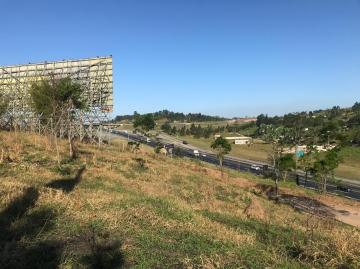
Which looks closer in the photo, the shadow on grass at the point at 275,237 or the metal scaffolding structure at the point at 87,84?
the shadow on grass at the point at 275,237

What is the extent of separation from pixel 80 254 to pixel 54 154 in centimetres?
1708

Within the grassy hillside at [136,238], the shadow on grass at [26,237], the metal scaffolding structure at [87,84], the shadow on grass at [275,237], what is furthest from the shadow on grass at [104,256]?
the metal scaffolding structure at [87,84]

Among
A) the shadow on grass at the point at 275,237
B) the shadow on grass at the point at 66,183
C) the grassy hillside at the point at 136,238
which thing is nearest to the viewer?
the grassy hillside at the point at 136,238

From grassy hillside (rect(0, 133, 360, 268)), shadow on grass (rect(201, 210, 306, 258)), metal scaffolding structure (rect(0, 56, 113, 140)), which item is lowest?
shadow on grass (rect(201, 210, 306, 258))

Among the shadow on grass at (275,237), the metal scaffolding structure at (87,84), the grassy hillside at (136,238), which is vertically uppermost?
the metal scaffolding structure at (87,84)

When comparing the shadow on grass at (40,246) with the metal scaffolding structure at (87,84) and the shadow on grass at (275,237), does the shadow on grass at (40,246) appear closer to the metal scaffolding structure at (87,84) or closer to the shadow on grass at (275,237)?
the shadow on grass at (275,237)

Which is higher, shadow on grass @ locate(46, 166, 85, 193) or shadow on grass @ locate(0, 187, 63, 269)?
shadow on grass @ locate(0, 187, 63, 269)

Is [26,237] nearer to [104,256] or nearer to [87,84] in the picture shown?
[104,256]

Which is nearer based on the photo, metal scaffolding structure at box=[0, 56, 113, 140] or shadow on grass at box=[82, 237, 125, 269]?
shadow on grass at box=[82, 237, 125, 269]

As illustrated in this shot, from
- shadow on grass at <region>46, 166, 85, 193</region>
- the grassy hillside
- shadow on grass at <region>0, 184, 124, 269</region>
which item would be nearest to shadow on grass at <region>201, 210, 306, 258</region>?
the grassy hillside

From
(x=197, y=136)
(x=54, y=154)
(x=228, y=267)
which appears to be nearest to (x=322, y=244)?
(x=228, y=267)

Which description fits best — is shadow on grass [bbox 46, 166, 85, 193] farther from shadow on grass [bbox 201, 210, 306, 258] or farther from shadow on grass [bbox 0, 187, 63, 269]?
shadow on grass [bbox 201, 210, 306, 258]

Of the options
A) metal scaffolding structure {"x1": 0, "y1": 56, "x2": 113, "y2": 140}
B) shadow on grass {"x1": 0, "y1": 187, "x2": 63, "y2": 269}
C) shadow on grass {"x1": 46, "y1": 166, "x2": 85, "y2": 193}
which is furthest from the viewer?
metal scaffolding structure {"x1": 0, "y1": 56, "x2": 113, "y2": 140}

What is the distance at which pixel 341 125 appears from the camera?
127500 mm
